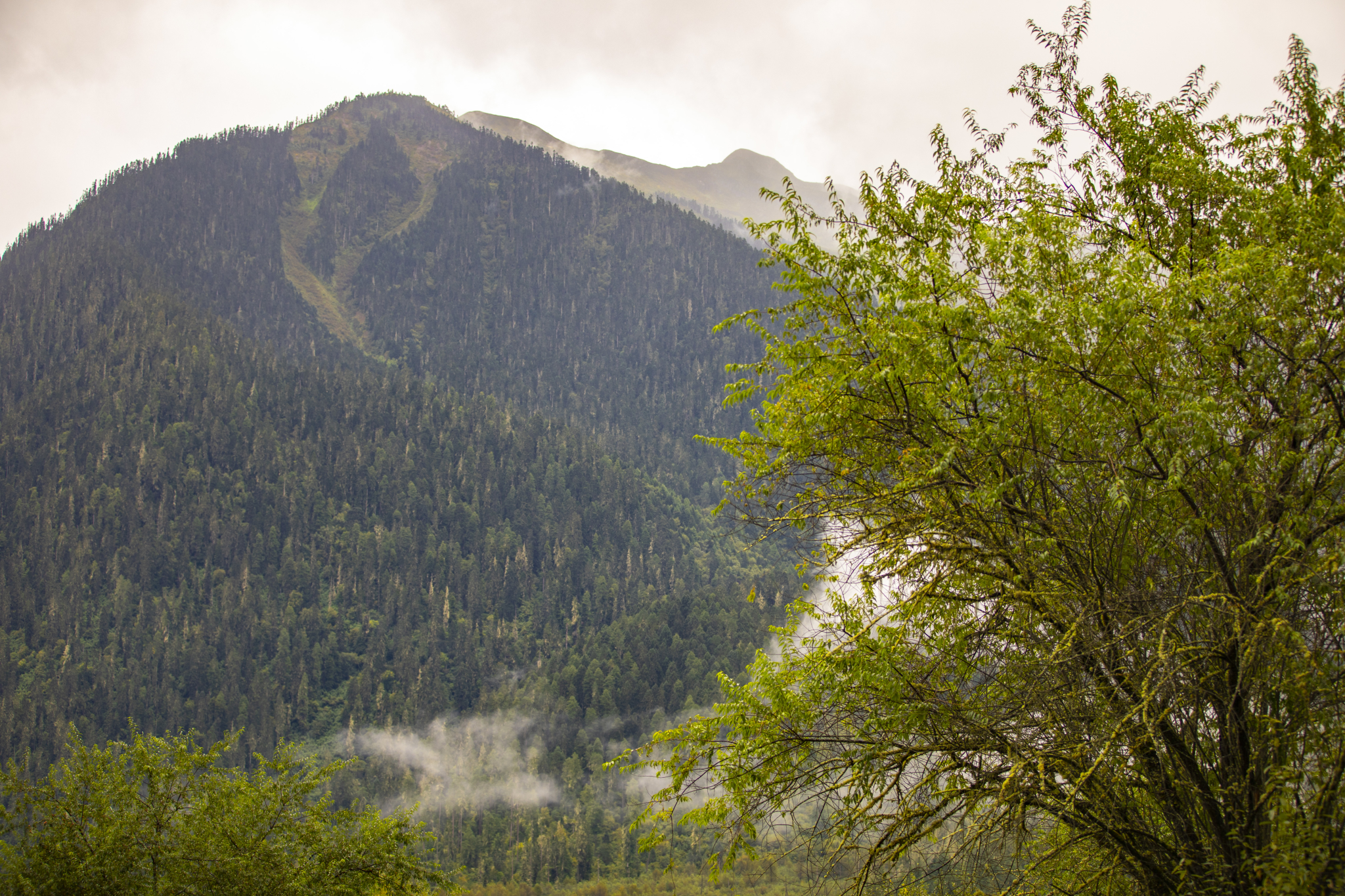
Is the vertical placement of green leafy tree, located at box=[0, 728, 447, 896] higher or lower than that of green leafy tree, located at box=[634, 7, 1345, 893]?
lower

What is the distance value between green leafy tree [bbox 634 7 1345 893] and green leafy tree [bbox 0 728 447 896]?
15486mm

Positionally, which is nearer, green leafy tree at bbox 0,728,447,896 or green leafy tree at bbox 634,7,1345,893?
green leafy tree at bbox 634,7,1345,893

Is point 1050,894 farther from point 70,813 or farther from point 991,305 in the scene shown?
point 70,813

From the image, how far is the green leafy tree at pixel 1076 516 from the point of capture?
338 inches

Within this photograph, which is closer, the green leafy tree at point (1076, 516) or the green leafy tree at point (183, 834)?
the green leafy tree at point (1076, 516)

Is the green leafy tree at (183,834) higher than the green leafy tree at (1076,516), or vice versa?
the green leafy tree at (1076,516)

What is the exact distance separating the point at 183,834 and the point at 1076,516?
2135 centimetres

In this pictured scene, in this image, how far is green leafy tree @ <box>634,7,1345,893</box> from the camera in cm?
858

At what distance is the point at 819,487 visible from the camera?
11.2 meters

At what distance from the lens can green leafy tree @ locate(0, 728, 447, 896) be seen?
65.3 ft

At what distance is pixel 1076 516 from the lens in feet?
33.0

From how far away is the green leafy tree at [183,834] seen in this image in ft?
65.3

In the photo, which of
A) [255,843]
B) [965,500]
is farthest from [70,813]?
[965,500]

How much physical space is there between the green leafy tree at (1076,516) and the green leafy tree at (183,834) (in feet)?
50.8
